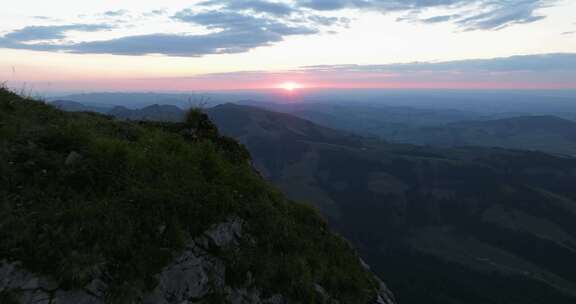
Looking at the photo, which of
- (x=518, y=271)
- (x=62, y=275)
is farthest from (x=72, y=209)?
(x=518, y=271)

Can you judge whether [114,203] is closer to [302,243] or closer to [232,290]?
[232,290]

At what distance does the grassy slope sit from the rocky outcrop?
7.1 inches

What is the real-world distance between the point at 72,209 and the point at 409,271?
174 meters

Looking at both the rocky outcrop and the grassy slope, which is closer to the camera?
the rocky outcrop

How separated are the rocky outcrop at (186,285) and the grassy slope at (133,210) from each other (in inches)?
7.1

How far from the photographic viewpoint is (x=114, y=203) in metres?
8.21

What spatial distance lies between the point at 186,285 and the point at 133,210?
6.52 feet

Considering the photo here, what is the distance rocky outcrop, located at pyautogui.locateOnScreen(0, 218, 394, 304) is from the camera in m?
6.31

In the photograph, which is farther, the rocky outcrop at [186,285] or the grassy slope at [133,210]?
the grassy slope at [133,210]

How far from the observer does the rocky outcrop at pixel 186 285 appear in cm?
631

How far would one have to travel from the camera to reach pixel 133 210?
8.23 m

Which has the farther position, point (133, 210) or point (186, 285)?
point (133, 210)

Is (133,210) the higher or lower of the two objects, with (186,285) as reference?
higher

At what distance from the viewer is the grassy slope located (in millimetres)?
7047
